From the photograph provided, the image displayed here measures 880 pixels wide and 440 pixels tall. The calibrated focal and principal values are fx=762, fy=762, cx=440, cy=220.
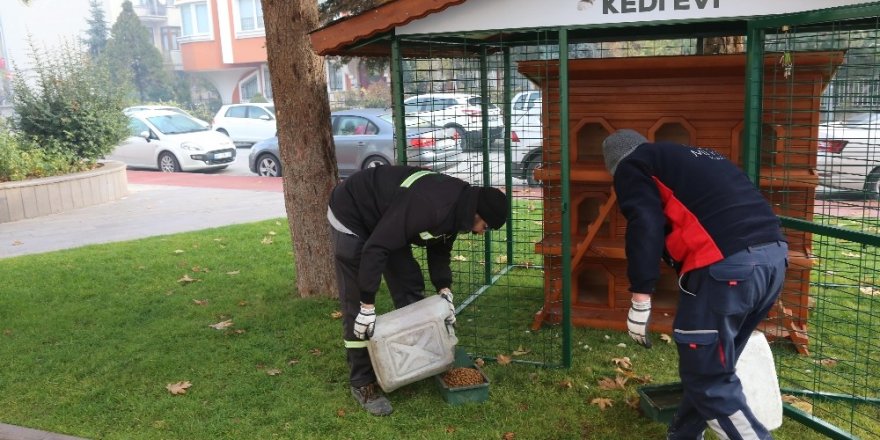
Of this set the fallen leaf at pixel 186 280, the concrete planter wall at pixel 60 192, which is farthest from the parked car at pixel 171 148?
the fallen leaf at pixel 186 280

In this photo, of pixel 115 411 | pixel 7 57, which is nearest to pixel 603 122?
pixel 115 411

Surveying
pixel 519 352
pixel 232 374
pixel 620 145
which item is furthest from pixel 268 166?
pixel 620 145

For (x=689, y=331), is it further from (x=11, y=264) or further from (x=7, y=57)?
(x=7, y=57)

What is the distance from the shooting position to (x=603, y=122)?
572 cm

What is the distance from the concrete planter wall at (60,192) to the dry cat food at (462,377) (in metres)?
9.93

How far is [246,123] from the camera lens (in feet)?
82.0

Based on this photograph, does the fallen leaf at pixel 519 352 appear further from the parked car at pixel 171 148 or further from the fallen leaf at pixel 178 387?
the parked car at pixel 171 148

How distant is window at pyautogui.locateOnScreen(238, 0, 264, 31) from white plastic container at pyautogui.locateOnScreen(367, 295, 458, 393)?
4362 centimetres

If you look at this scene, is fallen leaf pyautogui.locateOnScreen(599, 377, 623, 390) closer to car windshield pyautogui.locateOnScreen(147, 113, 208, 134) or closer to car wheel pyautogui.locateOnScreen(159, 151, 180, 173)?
car wheel pyautogui.locateOnScreen(159, 151, 180, 173)

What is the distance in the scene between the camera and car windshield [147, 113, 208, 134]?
20.1 meters

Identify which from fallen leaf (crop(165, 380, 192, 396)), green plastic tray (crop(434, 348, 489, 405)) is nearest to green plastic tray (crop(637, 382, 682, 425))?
green plastic tray (crop(434, 348, 489, 405))

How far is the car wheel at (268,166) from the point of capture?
1767cm

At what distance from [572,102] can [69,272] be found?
5801mm

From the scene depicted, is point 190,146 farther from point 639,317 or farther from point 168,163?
point 639,317
